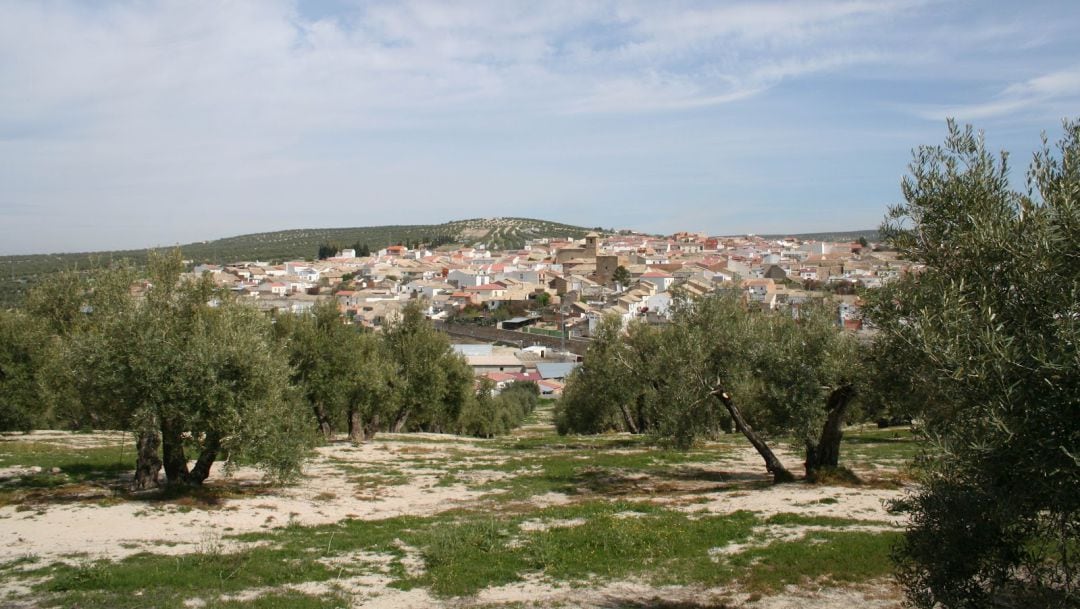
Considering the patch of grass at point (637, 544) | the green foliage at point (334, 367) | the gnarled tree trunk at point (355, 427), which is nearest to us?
the patch of grass at point (637, 544)

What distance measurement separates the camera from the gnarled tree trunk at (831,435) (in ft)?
55.0

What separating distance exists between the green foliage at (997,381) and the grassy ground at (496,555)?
360 centimetres

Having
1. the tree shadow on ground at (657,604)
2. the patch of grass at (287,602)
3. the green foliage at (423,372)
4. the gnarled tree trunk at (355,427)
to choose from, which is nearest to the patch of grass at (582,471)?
the green foliage at (423,372)

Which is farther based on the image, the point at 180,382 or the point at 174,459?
the point at 174,459

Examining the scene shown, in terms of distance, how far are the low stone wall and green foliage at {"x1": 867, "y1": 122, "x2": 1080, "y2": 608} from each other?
72.9 m

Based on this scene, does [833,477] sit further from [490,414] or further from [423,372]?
[490,414]

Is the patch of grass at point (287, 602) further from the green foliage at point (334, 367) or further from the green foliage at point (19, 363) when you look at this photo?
the green foliage at point (19, 363)

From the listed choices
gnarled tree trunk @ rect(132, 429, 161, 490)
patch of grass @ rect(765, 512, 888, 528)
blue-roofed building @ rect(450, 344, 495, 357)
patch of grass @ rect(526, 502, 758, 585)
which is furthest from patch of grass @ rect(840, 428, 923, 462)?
blue-roofed building @ rect(450, 344, 495, 357)

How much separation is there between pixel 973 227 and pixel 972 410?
2.00 m

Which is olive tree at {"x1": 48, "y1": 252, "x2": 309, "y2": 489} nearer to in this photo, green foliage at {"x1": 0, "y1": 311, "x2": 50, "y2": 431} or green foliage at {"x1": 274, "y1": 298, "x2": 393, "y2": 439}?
green foliage at {"x1": 274, "y1": 298, "x2": 393, "y2": 439}

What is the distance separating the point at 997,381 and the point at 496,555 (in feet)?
27.3

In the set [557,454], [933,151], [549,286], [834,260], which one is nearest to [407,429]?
[557,454]

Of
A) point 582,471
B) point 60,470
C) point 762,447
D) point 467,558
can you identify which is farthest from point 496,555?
point 60,470

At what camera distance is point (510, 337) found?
298ft
